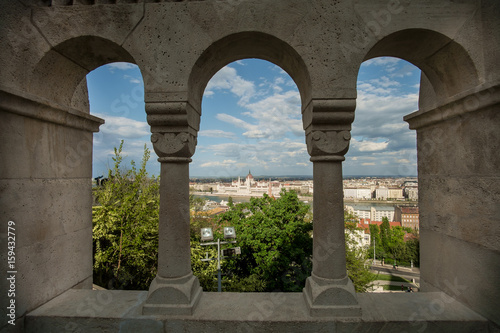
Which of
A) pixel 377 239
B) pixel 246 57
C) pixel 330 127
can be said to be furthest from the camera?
pixel 377 239

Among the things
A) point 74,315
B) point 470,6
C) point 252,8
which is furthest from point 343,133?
point 74,315

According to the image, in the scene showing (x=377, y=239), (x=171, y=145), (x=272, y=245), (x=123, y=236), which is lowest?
(x=377, y=239)

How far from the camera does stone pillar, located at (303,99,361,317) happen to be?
7.07 ft

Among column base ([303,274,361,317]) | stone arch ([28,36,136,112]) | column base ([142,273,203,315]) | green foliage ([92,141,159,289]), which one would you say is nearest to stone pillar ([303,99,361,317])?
column base ([303,274,361,317])

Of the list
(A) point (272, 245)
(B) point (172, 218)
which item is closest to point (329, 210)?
(B) point (172, 218)

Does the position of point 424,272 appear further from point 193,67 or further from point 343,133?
point 193,67

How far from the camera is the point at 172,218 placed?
2.29 m

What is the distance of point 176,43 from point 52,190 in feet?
6.51

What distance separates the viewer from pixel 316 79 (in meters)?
2.19

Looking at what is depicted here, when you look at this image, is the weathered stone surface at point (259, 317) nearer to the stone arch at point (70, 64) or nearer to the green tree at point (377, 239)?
the stone arch at point (70, 64)

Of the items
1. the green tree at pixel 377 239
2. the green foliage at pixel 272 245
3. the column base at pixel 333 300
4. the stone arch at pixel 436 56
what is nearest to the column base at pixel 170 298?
the column base at pixel 333 300

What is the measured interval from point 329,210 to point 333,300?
786 mm

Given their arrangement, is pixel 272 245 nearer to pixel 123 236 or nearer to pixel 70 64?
pixel 123 236

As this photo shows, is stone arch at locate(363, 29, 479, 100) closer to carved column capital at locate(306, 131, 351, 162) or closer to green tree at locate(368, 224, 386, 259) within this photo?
carved column capital at locate(306, 131, 351, 162)
